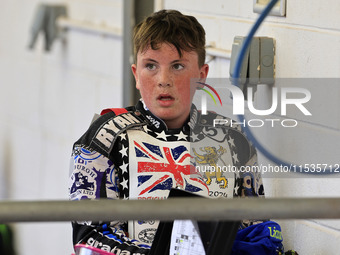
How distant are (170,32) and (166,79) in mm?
90

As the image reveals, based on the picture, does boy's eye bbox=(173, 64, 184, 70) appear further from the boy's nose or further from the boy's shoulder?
the boy's shoulder

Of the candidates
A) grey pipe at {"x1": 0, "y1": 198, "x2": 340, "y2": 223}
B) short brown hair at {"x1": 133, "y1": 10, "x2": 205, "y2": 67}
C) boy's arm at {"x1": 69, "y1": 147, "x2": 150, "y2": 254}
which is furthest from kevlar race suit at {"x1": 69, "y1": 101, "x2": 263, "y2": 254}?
grey pipe at {"x1": 0, "y1": 198, "x2": 340, "y2": 223}

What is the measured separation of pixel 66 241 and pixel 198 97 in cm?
197

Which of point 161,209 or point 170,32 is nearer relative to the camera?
point 161,209

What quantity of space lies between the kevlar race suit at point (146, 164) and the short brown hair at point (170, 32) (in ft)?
0.45

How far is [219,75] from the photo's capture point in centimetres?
191

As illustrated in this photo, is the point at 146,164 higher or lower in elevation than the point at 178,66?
lower

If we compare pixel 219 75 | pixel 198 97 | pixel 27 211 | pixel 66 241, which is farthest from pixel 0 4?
pixel 27 211

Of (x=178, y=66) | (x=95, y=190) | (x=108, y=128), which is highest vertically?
(x=178, y=66)

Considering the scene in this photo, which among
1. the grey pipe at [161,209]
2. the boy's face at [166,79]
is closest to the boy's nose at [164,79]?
the boy's face at [166,79]

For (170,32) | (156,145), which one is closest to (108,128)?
(156,145)

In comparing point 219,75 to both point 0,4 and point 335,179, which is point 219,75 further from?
point 0,4

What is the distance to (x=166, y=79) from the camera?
56.2 inches

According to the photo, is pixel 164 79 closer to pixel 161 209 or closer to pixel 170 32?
pixel 170 32
